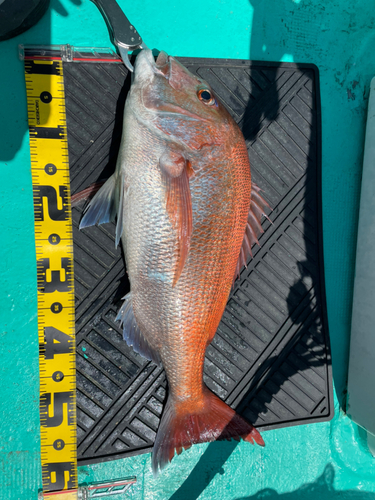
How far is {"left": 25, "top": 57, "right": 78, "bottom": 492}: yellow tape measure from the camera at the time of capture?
1.76 m

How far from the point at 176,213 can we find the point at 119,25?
3.77 ft

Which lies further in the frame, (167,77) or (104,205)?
(104,205)

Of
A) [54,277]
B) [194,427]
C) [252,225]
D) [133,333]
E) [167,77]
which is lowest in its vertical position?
[194,427]

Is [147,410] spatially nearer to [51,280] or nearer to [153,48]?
[51,280]

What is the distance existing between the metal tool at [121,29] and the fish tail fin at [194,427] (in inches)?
75.2

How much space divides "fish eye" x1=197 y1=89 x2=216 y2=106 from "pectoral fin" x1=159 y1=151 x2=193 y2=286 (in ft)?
1.03

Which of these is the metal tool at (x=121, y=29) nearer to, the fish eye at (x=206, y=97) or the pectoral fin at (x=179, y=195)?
the fish eye at (x=206, y=97)

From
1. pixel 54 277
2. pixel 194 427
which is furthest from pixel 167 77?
pixel 194 427

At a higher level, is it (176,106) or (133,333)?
(176,106)

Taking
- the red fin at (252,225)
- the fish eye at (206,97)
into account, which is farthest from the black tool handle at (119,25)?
the red fin at (252,225)

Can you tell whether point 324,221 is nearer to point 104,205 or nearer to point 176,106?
point 176,106

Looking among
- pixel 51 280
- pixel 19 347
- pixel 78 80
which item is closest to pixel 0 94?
pixel 78 80

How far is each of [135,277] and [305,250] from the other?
1172 mm

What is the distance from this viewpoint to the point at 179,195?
56.2 inches
